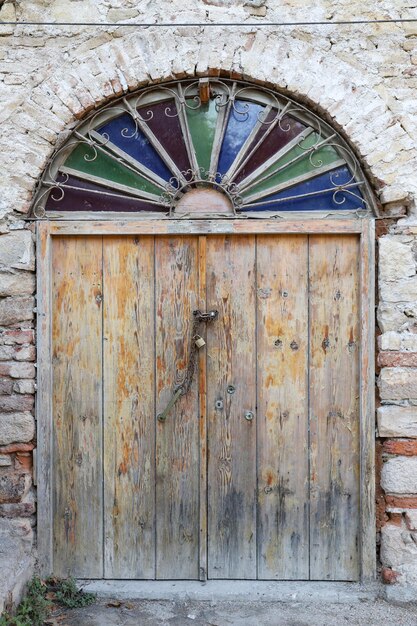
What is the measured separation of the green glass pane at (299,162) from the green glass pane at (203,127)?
0.33m

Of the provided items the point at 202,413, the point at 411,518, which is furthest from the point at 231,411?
the point at 411,518

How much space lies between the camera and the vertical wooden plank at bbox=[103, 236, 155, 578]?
3.54 meters

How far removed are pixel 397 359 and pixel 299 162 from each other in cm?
124

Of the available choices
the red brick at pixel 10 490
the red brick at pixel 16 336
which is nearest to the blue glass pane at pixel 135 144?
the red brick at pixel 16 336

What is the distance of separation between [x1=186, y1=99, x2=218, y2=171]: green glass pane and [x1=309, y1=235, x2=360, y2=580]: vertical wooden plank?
31.1 inches

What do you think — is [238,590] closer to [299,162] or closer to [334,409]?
[334,409]

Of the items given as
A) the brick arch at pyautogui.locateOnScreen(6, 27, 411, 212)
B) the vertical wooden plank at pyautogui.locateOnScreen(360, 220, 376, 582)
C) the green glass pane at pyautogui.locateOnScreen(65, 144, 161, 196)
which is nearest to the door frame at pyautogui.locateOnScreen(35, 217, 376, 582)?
the vertical wooden plank at pyautogui.locateOnScreen(360, 220, 376, 582)

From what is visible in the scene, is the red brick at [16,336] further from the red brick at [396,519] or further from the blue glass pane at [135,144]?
the red brick at [396,519]

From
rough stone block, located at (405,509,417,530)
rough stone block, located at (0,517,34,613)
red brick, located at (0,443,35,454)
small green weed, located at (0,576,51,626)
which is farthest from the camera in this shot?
red brick, located at (0,443,35,454)

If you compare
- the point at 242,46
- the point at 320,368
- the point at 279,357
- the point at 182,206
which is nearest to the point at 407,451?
the point at 320,368

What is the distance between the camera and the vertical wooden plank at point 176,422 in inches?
139

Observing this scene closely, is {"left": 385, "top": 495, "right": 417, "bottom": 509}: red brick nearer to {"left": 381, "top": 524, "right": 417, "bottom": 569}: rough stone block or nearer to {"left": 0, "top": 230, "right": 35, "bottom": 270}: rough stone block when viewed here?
{"left": 381, "top": 524, "right": 417, "bottom": 569}: rough stone block

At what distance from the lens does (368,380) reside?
3426 mm

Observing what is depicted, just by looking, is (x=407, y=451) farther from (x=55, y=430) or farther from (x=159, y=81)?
(x=159, y=81)
